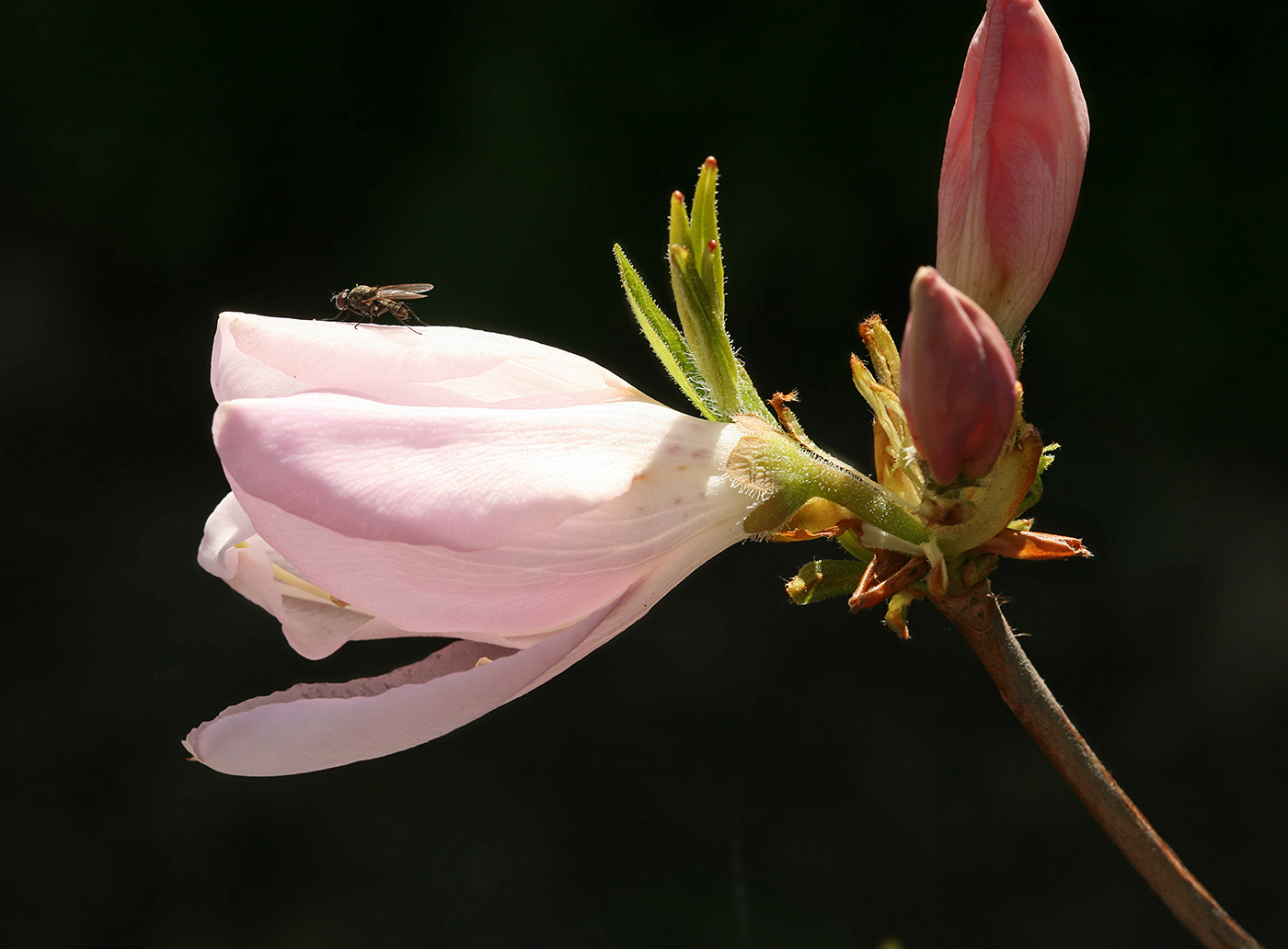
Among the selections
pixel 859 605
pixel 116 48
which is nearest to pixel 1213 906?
pixel 859 605

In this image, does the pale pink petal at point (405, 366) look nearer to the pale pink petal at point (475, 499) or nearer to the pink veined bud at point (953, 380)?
the pale pink petal at point (475, 499)

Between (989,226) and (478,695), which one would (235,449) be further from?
(989,226)

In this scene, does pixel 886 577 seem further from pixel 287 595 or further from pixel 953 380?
pixel 287 595

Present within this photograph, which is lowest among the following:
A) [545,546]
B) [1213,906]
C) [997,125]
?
[1213,906]

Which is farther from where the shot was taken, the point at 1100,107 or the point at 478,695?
the point at 1100,107

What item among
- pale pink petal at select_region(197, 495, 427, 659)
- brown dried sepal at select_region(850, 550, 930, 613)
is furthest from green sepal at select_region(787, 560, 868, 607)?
pale pink petal at select_region(197, 495, 427, 659)

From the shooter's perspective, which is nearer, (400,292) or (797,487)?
(797,487)

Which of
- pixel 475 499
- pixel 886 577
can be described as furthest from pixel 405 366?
pixel 886 577
